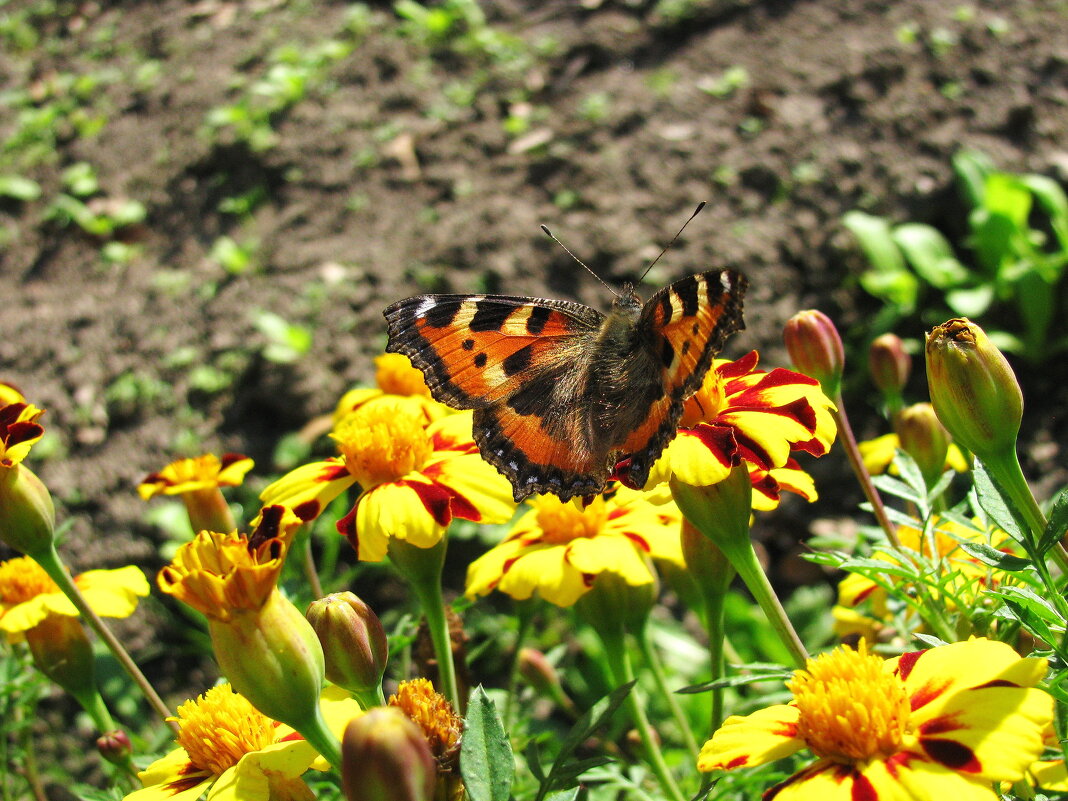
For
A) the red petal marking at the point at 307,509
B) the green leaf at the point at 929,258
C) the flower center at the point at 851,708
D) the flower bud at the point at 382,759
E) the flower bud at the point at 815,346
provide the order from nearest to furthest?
the flower bud at the point at 382,759 < the flower center at the point at 851,708 < the red petal marking at the point at 307,509 < the flower bud at the point at 815,346 < the green leaf at the point at 929,258

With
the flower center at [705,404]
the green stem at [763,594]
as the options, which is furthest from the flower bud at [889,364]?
the green stem at [763,594]

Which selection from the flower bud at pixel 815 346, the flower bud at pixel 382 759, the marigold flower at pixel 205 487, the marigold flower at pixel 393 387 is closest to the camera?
the flower bud at pixel 382 759

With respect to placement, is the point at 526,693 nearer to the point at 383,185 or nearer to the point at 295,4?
the point at 383,185

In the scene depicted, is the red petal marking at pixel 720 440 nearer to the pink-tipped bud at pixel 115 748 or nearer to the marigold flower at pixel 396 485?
the marigold flower at pixel 396 485

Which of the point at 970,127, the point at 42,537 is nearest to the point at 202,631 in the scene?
the point at 42,537

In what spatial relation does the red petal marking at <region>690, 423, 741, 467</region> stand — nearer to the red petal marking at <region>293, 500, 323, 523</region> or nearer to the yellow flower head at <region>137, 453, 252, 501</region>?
the red petal marking at <region>293, 500, 323, 523</region>

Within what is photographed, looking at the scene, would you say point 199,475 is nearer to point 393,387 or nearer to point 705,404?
point 393,387

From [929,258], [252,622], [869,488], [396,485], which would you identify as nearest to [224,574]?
[252,622]
